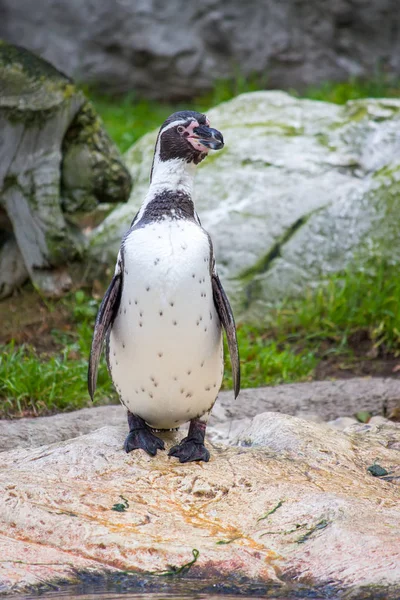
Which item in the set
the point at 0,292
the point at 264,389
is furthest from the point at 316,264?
the point at 0,292

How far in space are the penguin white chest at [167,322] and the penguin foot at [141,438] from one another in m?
0.11

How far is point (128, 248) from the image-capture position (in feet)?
12.6

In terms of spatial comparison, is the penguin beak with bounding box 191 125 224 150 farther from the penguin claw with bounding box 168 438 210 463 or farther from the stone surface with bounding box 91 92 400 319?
the stone surface with bounding box 91 92 400 319

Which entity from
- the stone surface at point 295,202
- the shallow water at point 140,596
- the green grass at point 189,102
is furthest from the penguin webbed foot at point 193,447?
the green grass at point 189,102

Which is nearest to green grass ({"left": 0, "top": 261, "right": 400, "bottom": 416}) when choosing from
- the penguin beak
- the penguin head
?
the penguin head

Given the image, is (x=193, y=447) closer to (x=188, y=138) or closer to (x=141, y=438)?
(x=141, y=438)

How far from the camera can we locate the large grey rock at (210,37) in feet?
33.9

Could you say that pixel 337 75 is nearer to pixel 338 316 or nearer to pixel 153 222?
pixel 338 316

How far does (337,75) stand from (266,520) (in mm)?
7826

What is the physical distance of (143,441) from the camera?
4.02 m

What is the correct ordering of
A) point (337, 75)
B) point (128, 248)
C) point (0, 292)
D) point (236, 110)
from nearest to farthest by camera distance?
point (128, 248) < point (0, 292) < point (236, 110) < point (337, 75)

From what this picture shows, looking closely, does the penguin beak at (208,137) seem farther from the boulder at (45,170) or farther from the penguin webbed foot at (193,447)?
the boulder at (45,170)

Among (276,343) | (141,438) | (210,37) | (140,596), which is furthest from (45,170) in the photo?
(210,37)

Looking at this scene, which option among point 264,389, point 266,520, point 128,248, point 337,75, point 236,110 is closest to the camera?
point 266,520
